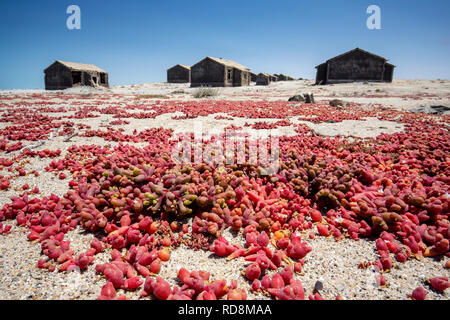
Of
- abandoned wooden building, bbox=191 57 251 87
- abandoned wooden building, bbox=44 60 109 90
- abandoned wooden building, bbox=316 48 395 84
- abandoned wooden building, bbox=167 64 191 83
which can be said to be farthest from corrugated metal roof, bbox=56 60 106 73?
abandoned wooden building, bbox=316 48 395 84

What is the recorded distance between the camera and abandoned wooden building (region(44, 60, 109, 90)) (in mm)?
39188

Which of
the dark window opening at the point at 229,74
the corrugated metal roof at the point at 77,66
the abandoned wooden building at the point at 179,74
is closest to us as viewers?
the corrugated metal roof at the point at 77,66

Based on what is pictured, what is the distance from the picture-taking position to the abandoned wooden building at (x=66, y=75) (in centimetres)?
3919

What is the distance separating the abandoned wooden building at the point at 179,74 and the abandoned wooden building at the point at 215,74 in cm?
1221

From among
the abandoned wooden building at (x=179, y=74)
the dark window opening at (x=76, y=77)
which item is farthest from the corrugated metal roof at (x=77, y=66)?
the abandoned wooden building at (x=179, y=74)

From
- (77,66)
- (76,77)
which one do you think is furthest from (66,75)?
(76,77)

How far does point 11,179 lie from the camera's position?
440 centimetres

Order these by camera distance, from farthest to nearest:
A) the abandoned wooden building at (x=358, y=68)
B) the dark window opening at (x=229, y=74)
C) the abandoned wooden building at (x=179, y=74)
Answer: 1. the abandoned wooden building at (x=179, y=74)
2. the dark window opening at (x=229, y=74)
3. the abandoned wooden building at (x=358, y=68)

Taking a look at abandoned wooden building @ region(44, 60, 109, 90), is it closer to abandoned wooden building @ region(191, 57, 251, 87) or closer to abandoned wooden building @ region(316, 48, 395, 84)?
abandoned wooden building @ region(191, 57, 251, 87)

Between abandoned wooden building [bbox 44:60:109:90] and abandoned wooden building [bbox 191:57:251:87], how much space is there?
682 inches

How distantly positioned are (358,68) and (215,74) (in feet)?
78.0

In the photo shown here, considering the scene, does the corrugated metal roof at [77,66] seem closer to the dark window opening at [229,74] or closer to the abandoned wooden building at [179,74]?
the abandoned wooden building at [179,74]
